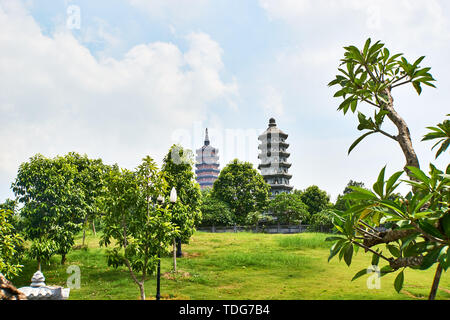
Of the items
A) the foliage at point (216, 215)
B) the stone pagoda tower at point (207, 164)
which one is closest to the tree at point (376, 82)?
the foliage at point (216, 215)

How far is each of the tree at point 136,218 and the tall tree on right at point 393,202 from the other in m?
5.59

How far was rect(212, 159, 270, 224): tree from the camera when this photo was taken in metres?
31.7

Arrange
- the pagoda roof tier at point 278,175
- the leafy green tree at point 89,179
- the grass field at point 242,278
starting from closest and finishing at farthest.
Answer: the grass field at point 242,278 < the leafy green tree at point 89,179 < the pagoda roof tier at point 278,175

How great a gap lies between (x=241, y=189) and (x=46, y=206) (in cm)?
2214

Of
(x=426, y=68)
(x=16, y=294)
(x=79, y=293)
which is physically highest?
(x=426, y=68)

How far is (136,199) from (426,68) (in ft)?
20.5

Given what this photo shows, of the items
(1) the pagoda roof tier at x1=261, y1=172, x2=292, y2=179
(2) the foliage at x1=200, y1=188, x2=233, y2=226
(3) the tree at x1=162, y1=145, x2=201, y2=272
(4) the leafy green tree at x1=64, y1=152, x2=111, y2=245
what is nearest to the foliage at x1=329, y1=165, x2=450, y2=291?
(3) the tree at x1=162, y1=145, x2=201, y2=272

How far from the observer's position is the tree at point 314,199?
116 ft

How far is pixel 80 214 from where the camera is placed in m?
13.6

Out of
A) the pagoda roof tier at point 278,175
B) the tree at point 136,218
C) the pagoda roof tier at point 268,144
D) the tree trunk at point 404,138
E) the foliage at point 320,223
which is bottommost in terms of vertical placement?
the foliage at point 320,223

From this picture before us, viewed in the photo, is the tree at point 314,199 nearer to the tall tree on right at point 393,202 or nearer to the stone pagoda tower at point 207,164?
the tall tree on right at point 393,202

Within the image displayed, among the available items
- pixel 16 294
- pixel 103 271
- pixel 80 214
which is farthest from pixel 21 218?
pixel 16 294

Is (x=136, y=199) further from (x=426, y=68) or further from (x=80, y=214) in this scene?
(x=80, y=214)
